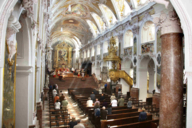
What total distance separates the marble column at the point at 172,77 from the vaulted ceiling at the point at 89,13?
10.1m

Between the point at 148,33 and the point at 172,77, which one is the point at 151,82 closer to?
the point at 148,33

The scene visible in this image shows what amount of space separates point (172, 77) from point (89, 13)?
846 inches

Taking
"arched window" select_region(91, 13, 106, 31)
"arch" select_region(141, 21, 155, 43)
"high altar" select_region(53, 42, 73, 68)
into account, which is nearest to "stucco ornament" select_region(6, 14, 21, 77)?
"arch" select_region(141, 21, 155, 43)

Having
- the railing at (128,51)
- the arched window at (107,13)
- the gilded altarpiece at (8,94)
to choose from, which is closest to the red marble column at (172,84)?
the gilded altarpiece at (8,94)

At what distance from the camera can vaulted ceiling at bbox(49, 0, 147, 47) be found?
16.6 metres

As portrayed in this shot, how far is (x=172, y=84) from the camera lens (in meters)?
4.26

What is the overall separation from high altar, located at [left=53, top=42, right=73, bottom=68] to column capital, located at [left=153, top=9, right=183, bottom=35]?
37.7 metres

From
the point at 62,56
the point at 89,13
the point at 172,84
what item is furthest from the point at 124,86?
the point at 62,56

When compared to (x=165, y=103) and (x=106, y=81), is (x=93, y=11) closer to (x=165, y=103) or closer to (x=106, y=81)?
(x=106, y=81)

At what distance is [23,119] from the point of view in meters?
4.73

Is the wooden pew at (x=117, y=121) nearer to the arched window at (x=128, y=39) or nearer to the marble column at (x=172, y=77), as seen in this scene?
the marble column at (x=172, y=77)

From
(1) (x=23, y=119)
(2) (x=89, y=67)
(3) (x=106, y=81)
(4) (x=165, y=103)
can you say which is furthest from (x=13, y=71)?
(2) (x=89, y=67)

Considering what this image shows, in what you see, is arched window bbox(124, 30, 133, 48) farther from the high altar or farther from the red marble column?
the high altar

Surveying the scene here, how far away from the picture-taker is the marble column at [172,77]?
4.21 meters
